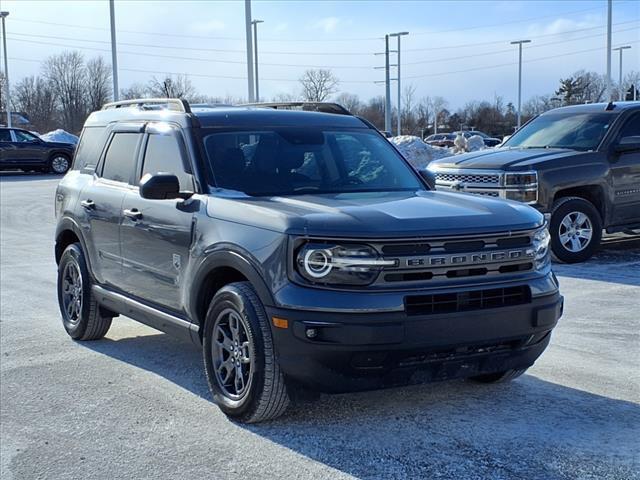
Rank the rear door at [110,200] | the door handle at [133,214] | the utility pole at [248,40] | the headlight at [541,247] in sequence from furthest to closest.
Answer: the utility pole at [248,40] → the rear door at [110,200] → the door handle at [133,214] → the headlight at [541,247]

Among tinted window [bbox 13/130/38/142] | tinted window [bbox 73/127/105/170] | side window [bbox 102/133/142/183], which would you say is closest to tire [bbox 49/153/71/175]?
tinted window [bbox 13/130/38/142]

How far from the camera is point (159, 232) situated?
5598 millimetres

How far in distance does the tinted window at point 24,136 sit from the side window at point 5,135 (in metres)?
0.28

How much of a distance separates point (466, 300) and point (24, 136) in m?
29.1

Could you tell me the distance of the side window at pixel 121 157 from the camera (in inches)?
250

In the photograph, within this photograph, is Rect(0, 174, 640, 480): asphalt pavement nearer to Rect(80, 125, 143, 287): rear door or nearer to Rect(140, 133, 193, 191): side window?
Rect(80, 125, 143, 287): rear door

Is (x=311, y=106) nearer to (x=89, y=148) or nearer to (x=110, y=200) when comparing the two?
(x=110, y=200)

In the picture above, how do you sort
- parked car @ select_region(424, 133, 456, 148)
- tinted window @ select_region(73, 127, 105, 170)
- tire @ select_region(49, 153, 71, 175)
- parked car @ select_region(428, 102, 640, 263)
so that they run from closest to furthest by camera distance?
tinted window @ select_region(73, 127, 105, 170)
parked car @ select_region(428, 102, 640, 263)
tire @ select_region(49, 153, 71, 175)
parked car @ select_region(424, 133, 456, 148)

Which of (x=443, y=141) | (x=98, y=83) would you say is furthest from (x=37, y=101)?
(x=443, y=141)

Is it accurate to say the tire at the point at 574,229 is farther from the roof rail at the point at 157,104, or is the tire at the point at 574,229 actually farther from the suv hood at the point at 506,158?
the roof rail at the point at 157,104

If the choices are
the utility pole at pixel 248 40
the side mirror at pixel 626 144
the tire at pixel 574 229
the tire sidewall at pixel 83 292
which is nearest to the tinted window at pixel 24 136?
the utility pole at pixel 248 40

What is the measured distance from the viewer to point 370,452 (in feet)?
14.3

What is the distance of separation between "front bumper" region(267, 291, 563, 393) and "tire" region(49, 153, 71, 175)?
28.4 m

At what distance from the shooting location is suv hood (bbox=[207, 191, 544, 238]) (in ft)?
14.4
